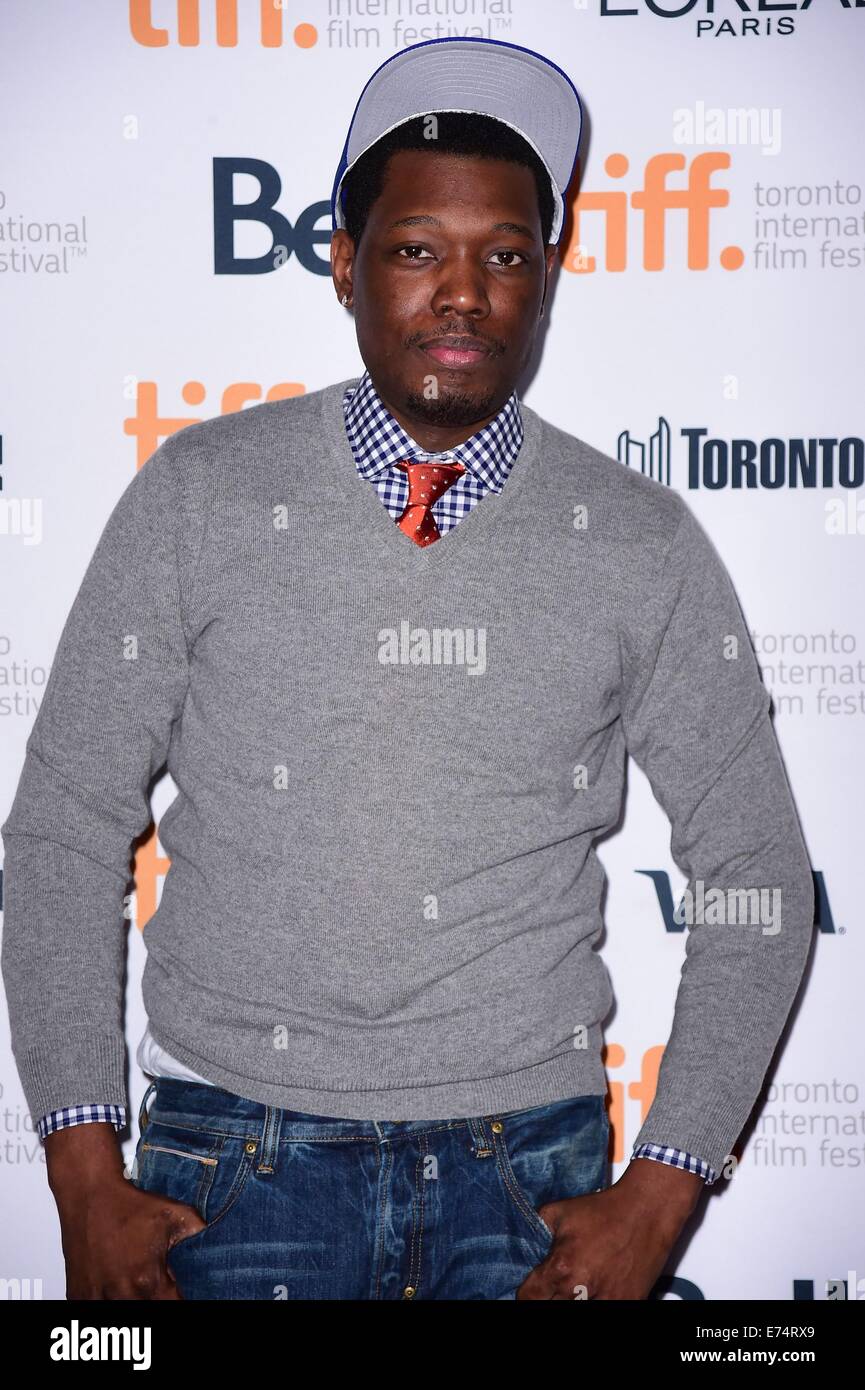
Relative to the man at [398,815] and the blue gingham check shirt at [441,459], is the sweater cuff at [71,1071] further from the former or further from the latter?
the blue gingham check shirt at [441,459]

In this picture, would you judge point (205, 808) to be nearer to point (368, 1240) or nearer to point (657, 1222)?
point (368, 1240)

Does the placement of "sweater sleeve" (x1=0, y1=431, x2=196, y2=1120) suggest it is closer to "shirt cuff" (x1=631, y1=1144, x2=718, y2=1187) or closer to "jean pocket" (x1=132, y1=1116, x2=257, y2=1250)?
"jean pocket" (x1=132, y1=1116, x2=257, y2=1250)

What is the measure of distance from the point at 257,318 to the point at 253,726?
70cm

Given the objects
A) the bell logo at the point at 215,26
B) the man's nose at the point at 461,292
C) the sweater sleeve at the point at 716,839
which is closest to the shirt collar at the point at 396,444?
the man's nose at the point at 461,292

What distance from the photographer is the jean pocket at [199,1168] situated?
1326 mm

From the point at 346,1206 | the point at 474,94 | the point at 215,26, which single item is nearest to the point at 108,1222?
the point at 346,1206

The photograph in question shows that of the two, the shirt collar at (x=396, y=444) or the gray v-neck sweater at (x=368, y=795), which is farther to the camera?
the shirt collar at (x=396, y=444)

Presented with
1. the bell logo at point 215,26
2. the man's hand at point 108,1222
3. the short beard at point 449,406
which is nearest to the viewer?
the man's hand at point 108,1222

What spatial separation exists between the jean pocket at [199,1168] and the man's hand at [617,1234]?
33cm

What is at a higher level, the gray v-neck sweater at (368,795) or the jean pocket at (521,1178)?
the gray v-neck sweater at (368,795)

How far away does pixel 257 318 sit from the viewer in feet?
5.80

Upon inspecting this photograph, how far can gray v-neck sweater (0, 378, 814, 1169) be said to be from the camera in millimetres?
1344
